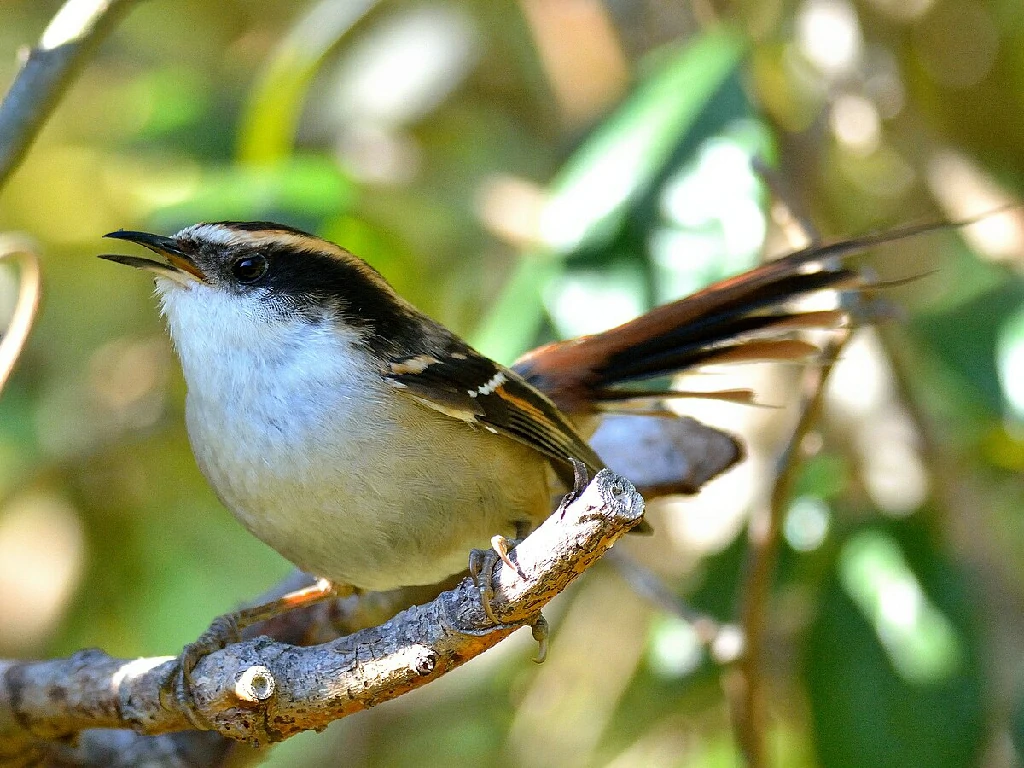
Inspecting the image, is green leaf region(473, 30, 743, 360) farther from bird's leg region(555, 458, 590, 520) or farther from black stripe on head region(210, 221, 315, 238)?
bird's leg region(555, 458, 590, 520)

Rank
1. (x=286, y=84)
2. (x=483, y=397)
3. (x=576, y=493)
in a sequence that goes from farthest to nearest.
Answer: (x=286, y=84)
(x=483, y=397)
(x=576, y=493)

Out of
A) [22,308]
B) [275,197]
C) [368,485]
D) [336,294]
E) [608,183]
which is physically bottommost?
[368,485]

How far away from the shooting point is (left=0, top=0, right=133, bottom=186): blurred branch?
232 centimetres

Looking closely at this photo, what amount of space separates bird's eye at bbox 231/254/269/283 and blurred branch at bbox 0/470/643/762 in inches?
33.6

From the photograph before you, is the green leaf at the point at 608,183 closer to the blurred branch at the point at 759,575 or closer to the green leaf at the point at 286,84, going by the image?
the blurred branch at the point at 759,575

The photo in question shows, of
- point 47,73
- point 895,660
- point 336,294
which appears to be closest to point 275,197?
point 336,294

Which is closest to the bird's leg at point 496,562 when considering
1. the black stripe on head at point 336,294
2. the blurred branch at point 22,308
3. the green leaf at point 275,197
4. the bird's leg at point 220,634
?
the bird's leg at point 220,634

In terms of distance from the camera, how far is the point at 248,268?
104 inches

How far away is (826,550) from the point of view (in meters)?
3.42

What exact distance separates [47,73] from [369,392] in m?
0.90

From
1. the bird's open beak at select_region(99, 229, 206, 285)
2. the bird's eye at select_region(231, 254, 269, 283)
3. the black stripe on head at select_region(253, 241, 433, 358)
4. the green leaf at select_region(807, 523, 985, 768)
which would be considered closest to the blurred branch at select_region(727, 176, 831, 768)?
the green leaf at select_region(807, 523, 985, 768)

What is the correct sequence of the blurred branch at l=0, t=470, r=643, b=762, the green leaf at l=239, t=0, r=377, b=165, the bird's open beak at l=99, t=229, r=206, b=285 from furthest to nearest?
the green leaf at l=239, t=0, r=377, b=165
the bird's open beak at l=99, t=229, r=206, b=285
the blurred branch at l=0, t=470, r=643, b=762

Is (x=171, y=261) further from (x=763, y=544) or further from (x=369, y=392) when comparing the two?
(x=763, y=544)

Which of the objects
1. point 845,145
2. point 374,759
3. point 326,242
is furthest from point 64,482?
point 845,145
